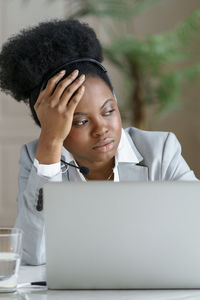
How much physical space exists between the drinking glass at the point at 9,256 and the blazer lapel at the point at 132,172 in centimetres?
76

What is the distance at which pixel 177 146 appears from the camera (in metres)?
1.94

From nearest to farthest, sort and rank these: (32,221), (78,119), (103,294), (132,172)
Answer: (103,294) → (32,221) → (78,119) → (132,172)

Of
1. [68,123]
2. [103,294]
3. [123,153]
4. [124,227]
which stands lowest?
[103,294]

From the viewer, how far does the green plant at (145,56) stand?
13.6ft

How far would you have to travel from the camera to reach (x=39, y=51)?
177 centimetres

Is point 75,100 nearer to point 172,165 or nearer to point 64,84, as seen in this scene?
point 64,84

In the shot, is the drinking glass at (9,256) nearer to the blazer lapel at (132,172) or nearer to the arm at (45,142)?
the arm at (45,142)

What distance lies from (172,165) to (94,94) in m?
0.38

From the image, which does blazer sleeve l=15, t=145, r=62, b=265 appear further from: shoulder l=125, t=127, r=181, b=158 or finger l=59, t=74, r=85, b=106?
shoulder l=125, t=127, r=181, b=158

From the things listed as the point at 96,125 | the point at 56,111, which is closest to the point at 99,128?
the point at 96,125

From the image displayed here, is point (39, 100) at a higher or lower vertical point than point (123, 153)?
higher

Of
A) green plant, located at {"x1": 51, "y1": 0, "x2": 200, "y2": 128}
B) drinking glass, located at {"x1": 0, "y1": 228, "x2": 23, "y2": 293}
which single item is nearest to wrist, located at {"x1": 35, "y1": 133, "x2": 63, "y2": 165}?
drinking glass, located at {"x1": 0, "y1": 228, "x2": 23, "y2": 293}

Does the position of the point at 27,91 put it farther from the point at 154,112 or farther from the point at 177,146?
the point at 154,112

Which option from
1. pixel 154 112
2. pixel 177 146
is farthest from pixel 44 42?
pixel 154 112
